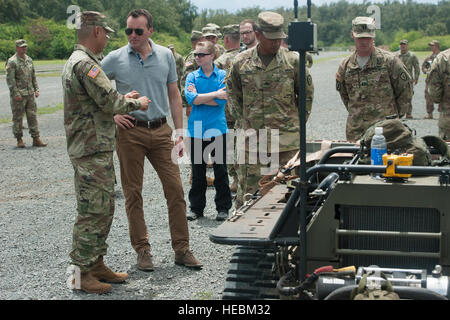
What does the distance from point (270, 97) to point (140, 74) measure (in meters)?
1.15

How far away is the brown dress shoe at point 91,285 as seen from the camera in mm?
4926

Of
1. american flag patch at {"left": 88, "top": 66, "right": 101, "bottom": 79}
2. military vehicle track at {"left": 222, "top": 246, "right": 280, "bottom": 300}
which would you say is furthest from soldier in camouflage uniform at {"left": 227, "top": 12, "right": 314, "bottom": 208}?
military vehicle track at {"left": 222, "top": 246, "right": 280, "bottom": 300}

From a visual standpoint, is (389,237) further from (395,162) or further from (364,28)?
(364,28)

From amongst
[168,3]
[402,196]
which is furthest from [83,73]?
[168,3]

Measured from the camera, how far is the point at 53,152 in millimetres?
12422

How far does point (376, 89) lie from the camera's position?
21.9 feet

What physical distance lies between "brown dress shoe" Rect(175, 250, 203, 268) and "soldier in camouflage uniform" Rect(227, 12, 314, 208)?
2.79 feet

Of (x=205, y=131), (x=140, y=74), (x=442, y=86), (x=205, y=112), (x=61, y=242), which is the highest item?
(x=140, y=74)

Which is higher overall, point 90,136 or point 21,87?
point 90,136

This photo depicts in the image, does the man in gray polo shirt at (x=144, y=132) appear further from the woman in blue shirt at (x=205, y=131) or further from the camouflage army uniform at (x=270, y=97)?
the woman in blue shirt at (x=205, y=131)

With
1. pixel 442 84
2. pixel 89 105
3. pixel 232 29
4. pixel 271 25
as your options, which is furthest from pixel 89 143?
pixel 442 84

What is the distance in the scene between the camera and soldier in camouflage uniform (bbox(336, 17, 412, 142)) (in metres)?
6.61

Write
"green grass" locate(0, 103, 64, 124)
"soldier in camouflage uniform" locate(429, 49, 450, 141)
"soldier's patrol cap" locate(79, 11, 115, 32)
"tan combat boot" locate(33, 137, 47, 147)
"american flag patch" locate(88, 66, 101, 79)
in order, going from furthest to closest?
"green grass" locate(0, 103, 64, 124), "tan combat boot" locate(33, 137, 47, 147), "soldier in camouflage uniform" locate(429, 49, 450, 141), "soldier's patrol cap" locate(79, 11, 115, 32), "american flag patch" locate(88, 66, 101, 79)

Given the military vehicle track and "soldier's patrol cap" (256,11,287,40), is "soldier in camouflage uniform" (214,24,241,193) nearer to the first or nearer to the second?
"soldier's patrol cap" (256,11,287,40)
